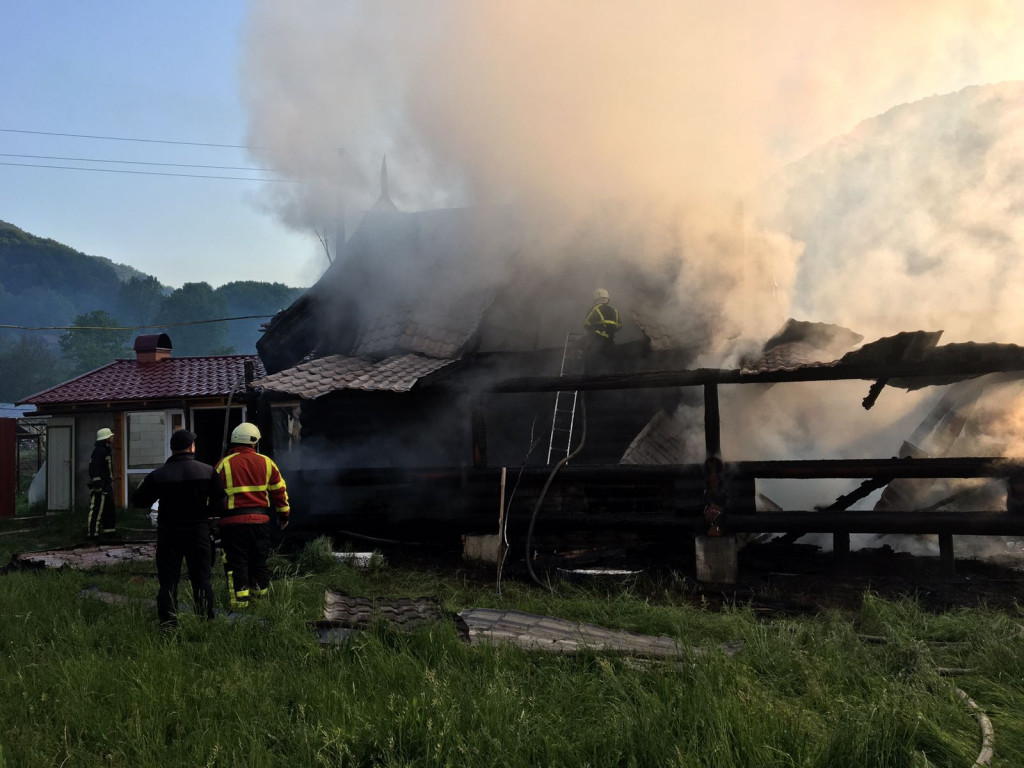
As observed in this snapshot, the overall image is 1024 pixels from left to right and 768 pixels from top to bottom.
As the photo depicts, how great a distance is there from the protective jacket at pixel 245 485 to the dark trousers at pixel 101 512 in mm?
7808

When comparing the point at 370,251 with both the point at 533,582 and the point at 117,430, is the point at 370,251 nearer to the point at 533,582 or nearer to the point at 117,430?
the point at 533,582

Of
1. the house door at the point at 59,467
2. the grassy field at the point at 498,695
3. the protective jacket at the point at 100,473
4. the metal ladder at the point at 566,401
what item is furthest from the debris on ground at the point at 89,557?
the house door at the point at 59,467

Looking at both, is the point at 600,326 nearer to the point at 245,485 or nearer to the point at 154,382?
the point at 245,485

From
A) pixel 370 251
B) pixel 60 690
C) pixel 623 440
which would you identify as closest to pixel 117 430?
pixel 370 251

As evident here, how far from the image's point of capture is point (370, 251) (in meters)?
13.8

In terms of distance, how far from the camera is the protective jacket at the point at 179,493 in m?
6.62

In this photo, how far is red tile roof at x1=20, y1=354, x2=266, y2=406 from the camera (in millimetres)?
19719

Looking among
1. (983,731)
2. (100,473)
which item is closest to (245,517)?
(983,731)

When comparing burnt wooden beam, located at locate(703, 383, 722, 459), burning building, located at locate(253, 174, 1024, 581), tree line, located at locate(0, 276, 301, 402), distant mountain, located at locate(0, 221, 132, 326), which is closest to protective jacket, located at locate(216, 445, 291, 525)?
burning building, located at locate(253, 174, 1024, 581)

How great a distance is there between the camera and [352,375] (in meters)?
9.76

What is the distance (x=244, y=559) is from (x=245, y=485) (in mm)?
685

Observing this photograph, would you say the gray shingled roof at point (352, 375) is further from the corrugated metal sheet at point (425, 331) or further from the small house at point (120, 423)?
the small house at point (120, 423)

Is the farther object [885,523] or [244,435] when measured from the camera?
[885,523]

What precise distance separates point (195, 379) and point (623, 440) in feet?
46.6
